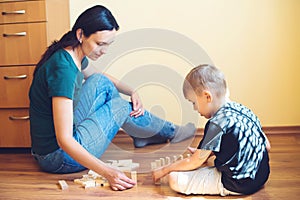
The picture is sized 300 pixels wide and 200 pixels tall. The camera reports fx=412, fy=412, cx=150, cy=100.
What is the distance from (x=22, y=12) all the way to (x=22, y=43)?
13 centimetres

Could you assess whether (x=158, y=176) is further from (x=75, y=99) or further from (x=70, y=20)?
(x=70, y=20)

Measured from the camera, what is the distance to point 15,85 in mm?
1819

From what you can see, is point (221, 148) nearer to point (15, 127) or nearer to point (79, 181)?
point (79, 181)

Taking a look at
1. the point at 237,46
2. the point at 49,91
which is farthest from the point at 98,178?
the point at 237,46

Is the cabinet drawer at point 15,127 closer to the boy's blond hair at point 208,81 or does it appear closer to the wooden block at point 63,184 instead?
the wooden block at point 63,184

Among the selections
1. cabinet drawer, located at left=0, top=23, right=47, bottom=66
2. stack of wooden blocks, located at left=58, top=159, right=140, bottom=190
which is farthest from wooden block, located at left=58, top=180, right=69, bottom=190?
cabinet drawer, located at left=0, top=23, right=47, bottom=66

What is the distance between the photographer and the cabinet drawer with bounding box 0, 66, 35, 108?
5.93 feet

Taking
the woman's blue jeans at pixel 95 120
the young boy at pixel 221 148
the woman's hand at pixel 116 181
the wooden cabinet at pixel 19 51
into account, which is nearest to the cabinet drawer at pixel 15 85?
the wooden cabinet at pixel 19 51

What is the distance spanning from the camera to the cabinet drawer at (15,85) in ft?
5.93

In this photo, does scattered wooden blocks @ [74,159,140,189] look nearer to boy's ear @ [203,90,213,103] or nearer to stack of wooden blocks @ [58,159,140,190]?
stack of wooden blocks @ [58,159,140,190]

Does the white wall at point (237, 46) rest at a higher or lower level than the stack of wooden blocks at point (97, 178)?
higher

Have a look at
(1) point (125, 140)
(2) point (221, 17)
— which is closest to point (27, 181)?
(1) point (125, 140)

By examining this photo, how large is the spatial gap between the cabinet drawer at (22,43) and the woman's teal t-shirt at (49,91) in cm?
35

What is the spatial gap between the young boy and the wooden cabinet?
80 centimetres
